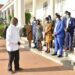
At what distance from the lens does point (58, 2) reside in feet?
81.6

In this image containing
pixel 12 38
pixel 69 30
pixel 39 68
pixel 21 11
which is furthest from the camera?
pixel 21 11

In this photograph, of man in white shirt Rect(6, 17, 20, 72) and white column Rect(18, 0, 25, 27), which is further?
white column Rect(18, 0, 25, 27)

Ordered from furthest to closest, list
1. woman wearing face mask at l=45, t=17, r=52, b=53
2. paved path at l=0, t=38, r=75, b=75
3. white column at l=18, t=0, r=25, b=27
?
1. white column at l=18, t=0, r=25, b=27
2. woman wearing face mask at l=45, t=17, r=52, b=53
3. paved path at l=0, t=38, r=75, b=75

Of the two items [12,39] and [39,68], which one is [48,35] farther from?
[12,39]

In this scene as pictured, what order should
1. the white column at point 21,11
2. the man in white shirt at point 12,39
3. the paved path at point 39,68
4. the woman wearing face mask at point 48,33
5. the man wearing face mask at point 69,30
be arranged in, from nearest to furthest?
the paved path at point 39,68 < the man in white shirt at point 12,39 < the man wearing face mask at point 69,30 < the woman wearing face mask at point 48,33 < the white column at point 21,11

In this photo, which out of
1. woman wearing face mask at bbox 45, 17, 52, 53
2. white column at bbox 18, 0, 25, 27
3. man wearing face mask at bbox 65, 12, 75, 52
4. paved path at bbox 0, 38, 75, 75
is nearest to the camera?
paved path at bbox 0, 38, 75, 75

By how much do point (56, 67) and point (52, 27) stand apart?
3.26 m

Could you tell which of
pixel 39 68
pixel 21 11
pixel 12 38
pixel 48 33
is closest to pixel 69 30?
Result: pixel 48 33

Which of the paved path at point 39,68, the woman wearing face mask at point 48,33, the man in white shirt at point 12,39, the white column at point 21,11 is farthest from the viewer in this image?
the white column at point 21,11

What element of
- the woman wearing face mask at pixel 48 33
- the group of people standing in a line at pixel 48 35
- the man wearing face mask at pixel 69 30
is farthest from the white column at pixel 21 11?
the man wearing face mask at pixel 69 30

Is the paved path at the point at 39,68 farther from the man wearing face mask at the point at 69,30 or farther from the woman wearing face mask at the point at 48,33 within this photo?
the woman wearing face mask at the point at 48,33

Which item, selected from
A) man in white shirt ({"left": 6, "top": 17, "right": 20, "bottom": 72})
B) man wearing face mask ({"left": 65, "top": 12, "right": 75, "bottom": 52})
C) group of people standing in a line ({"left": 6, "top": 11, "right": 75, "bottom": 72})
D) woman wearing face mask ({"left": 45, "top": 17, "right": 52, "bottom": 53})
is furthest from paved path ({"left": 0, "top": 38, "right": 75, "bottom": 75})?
woman wearing face mask ({"left": 45, "top": 17, "right": 52, "bottom": 53})

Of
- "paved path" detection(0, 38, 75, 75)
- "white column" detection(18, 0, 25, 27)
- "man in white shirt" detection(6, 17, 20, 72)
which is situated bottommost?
"paved path" detection(0, 38, 75, 75)

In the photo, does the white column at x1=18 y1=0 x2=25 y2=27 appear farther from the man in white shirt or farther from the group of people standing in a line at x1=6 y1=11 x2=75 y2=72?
the man in white shirt
